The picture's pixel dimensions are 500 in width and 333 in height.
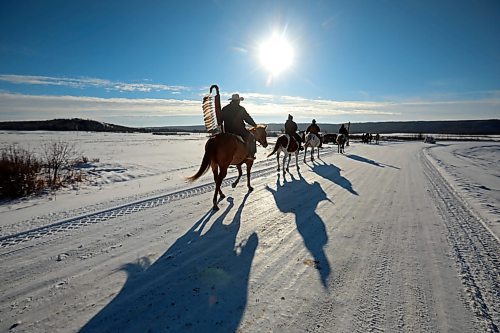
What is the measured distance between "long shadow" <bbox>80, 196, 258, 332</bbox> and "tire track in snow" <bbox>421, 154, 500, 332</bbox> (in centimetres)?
241

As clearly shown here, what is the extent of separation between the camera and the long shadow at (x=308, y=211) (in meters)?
3.66

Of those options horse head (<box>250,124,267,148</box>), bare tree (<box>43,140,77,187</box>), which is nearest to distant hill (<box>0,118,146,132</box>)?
bare tree (<box>43,140,77,187</box>)

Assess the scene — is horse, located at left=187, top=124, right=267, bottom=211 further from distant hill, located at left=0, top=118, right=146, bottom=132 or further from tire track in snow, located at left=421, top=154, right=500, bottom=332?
distant hill, located at left=0, top=118, right=146, bottom=132

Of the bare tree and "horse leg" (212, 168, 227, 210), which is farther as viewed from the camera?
the bare tree

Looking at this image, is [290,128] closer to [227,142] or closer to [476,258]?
[227,142]

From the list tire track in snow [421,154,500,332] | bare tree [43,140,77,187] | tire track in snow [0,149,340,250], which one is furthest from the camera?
bare tree [43,140,77,187]

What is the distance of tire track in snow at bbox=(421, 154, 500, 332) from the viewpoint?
2.69 m

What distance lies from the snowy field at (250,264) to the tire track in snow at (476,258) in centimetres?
2

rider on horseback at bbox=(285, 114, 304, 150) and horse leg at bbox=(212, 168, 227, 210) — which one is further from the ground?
rider on horseback at bbox=(285, 114, 304, 150)

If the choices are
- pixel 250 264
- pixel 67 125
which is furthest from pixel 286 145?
pixel 67 125

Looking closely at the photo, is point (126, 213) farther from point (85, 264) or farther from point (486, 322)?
point (486, 322)

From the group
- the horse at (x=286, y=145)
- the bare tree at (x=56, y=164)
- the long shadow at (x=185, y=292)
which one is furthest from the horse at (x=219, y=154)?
the horse at (x=286, y=145)

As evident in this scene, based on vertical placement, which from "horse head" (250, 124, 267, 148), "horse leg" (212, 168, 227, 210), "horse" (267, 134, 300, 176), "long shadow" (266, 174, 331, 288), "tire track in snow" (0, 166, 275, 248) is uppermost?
"horse head" (250, 124, 267, 148)

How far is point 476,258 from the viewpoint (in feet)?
12.2
